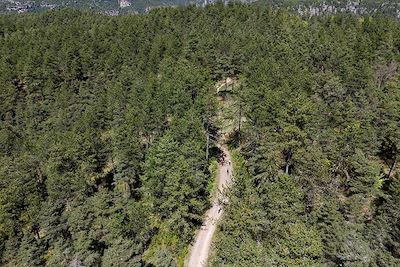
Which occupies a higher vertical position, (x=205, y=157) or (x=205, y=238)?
(x=205, y=157)

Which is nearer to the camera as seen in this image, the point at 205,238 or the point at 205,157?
the point at 205,238

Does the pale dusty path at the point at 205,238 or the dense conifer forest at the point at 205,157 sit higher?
the dense conifer forest at the point at 205,157

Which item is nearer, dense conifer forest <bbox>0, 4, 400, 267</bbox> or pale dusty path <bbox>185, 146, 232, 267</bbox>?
dense conifer forest <bbox>0, 4, 400, 267</bbox>

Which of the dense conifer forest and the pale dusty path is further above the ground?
the dense conifer forest

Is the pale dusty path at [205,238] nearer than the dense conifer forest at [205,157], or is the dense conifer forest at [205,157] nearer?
the dense conifer forest at [205,157]

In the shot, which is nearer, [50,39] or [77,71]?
[77,71]

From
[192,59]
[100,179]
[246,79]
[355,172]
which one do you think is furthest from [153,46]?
[355,172]

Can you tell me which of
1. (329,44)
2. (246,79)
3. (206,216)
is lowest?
(206,216)

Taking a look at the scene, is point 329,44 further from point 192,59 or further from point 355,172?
point 355,172
